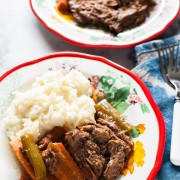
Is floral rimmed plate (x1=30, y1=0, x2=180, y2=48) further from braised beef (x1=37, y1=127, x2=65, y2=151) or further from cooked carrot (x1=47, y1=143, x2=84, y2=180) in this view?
cooked carrot (x1=47, y1=143, x2=84, y2=180)

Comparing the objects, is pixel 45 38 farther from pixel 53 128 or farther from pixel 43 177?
pixel 43 177

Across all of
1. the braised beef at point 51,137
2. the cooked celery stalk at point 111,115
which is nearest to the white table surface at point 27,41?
the cooked celery stalk at point 111,115

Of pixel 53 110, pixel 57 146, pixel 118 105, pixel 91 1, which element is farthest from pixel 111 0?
pixel 57 146

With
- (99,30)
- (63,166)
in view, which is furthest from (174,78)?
(63,166)

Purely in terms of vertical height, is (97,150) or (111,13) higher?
(111,13)

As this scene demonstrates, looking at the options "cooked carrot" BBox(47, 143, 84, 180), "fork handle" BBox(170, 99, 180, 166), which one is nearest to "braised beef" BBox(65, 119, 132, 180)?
"cooked carrot" BBox(47, 143, 84, 180)

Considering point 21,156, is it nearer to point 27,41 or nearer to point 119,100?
point 119,100
